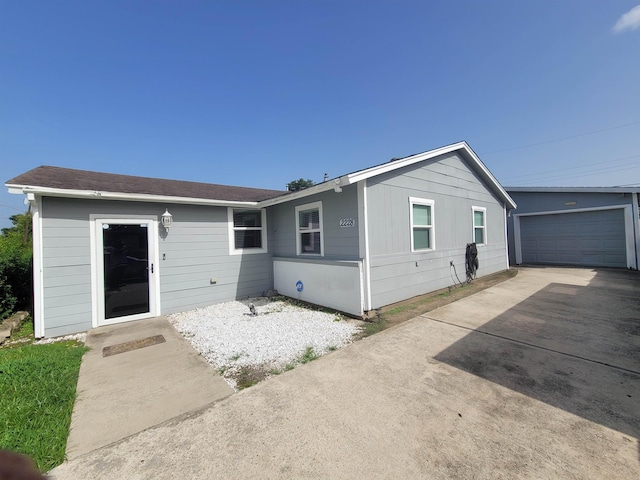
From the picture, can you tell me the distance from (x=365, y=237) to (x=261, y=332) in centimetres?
275

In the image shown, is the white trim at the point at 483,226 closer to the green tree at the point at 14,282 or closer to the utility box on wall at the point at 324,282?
the utility box on wall at the point at 324,282

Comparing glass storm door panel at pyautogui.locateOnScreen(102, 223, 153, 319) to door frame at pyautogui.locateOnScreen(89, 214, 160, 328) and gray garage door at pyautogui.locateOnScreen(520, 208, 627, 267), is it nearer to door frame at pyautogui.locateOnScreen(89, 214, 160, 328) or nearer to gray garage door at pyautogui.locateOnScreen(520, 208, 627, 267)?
door frame at pyautogui.locateOnScreen(89, 214, 160, 328)

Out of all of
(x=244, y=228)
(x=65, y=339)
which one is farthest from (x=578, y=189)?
(x=65, y=339)

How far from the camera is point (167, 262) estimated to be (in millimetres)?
6406

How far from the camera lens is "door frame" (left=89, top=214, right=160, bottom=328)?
557 cm

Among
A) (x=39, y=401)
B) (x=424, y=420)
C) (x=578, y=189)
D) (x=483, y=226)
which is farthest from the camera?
(x=578, y=189)

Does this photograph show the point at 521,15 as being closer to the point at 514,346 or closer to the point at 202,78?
the point at 514,346

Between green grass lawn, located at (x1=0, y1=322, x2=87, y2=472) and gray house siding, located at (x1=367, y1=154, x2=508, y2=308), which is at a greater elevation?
gray house siding, located at (x1=367, y1=154, x2=508, y2=308)

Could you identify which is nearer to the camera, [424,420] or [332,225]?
[424,420]

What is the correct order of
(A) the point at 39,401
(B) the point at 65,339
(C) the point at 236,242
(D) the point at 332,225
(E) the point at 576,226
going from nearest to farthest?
(A) the point at 39,401
(B) the point at 65,339
(D) the point at 332,225
(C) the point at 236,242
(E) the point at 576,226

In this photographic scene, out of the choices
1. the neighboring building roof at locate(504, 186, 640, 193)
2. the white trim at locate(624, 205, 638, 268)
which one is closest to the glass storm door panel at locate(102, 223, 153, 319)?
the neighboring building roof at locate(504, 186, 640, 193)

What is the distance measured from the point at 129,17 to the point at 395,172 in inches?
306

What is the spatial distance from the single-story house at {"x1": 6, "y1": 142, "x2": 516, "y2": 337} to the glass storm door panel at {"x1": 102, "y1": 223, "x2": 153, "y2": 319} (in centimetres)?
2

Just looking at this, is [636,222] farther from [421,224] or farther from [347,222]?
[347,222]
